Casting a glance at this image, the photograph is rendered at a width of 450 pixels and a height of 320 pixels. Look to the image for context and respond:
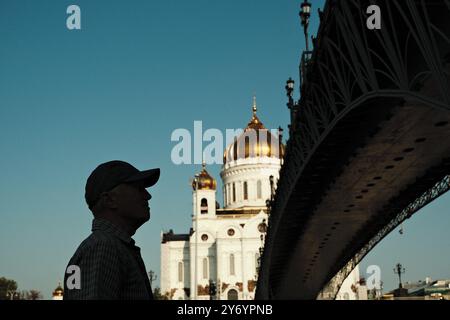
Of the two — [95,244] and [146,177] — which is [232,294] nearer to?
[146,177]

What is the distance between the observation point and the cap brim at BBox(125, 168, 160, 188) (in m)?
2.89

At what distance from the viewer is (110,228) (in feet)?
9.35

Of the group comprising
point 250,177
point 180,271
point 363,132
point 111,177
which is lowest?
point 111,177

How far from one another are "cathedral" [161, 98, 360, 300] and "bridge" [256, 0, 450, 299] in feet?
129

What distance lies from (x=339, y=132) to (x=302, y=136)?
597cm

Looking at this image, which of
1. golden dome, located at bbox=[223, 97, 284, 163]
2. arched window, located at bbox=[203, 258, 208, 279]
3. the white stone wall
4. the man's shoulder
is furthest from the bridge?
golden dome, located at bbox=[223, 97, 284, 163]

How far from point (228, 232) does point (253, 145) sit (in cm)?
1493

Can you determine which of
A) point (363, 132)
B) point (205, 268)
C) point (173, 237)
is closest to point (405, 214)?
point (363, 132)

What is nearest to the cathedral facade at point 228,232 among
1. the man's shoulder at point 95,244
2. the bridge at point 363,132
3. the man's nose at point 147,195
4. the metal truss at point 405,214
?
the metal truss at point 405,214

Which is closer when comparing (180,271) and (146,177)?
(146,177)

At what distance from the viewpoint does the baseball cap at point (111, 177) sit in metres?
2.89

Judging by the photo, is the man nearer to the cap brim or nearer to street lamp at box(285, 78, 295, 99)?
the cap brim

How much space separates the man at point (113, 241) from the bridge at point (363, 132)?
7.93m
